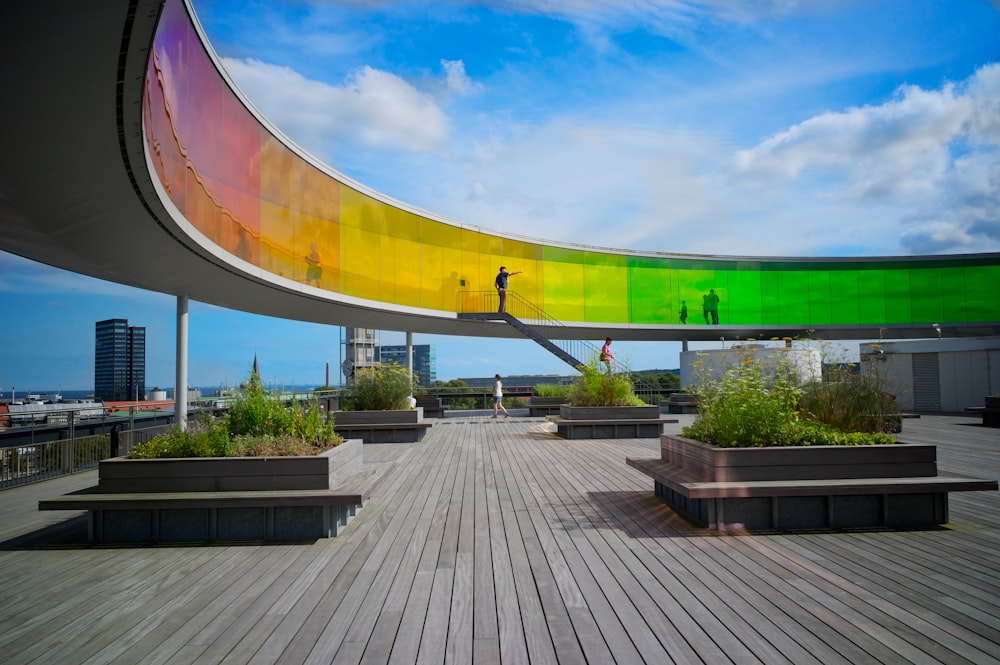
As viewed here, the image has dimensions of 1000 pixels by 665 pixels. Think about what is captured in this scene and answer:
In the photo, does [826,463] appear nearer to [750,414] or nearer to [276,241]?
[750,414]

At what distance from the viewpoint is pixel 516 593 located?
4012mm

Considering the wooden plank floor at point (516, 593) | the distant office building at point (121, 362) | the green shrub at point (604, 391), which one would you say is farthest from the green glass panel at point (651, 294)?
the distant office building at point (121, 362)

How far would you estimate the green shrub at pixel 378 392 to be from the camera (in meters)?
14.5

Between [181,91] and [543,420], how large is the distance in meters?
13.7

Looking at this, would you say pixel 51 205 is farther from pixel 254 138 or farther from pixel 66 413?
pixel 254 138

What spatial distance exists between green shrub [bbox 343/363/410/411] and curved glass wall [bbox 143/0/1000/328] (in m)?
2.77

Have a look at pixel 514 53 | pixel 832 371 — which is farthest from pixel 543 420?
pixel 832 371

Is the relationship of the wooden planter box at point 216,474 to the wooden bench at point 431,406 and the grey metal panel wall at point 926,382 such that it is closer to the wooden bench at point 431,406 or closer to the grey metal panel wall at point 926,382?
the wooden bench at point 431,406

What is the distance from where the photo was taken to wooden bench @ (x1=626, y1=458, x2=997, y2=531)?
538 centimetres

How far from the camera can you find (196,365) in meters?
10.8

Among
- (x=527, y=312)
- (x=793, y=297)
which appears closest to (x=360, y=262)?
(x=527, y=312)

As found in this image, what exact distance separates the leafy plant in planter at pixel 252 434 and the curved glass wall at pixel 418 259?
283 cm

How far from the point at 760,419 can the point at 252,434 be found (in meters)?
5.32

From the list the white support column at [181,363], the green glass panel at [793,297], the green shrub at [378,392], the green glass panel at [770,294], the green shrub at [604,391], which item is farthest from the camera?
the green glass panel at [770,294]
